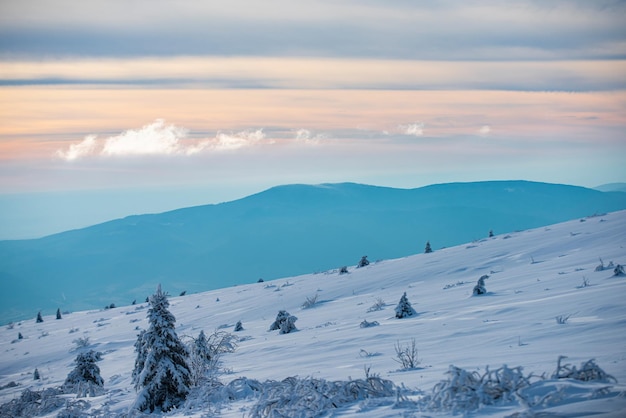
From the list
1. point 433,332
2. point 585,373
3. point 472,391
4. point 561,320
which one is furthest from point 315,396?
point 433,332

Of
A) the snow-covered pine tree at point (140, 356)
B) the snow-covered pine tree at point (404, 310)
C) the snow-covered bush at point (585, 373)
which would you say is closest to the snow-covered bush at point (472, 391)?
the snow-covered bush at point (585, 373)

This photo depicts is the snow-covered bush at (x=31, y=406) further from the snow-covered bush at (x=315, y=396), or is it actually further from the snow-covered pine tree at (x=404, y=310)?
the snow-covered pine tree at (x=404, y=310)

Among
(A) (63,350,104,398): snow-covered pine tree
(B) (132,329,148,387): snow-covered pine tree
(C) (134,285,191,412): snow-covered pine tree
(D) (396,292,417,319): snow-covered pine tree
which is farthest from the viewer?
(D) (396,292,417,319): snow-covered pine tree

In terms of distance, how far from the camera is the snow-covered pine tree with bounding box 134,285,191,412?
9.06m

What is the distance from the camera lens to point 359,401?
245 inches

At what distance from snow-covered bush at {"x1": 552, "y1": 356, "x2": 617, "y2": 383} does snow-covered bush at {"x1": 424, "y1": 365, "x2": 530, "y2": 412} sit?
451 mm

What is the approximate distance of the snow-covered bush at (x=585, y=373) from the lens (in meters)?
5.12

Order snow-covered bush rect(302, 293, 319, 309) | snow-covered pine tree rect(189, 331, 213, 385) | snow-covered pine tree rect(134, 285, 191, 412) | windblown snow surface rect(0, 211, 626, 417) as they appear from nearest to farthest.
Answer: windblown snow surface rect(0, 211, 626, 417) < snow-covered pine tree rect(134, 285, 191, 412) < snow-covered pine tree rect(189, 331, 213, 385) < snow-covered bush rect(302, 293, 319, 309)

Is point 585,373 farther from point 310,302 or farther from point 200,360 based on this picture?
point 310,302

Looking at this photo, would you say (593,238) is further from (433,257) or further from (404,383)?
(404,383)

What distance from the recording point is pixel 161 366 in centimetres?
927

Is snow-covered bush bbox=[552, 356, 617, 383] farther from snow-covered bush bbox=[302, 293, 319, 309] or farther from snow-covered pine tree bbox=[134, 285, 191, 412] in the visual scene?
snow-covered bush bbox=[302, 293, 319, 309]

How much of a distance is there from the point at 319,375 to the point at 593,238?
15.6m

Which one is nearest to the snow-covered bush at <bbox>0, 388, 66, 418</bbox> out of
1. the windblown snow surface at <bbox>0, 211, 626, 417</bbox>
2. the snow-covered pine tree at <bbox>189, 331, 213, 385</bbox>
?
the windblown snow surface at <bbox>0, 211, 626, 417</bbox>
